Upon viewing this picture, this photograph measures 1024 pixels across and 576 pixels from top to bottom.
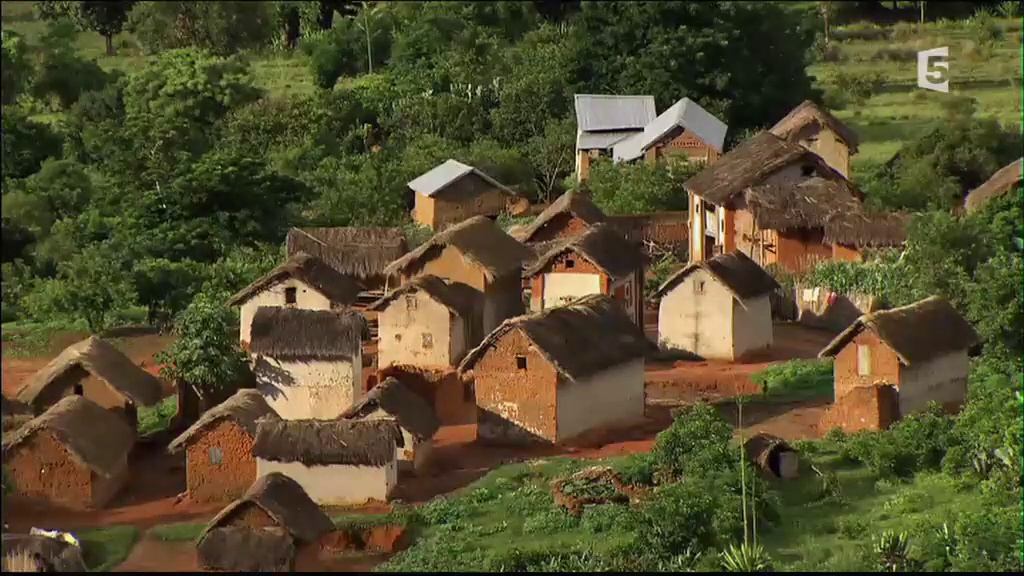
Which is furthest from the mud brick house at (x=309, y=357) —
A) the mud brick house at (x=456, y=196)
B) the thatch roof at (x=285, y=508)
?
the mud brick house at (x=456, y=196)

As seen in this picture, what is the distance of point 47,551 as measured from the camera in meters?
25.7

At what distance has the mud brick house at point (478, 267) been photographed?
119ft

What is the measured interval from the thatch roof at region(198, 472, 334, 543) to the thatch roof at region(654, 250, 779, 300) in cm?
1123

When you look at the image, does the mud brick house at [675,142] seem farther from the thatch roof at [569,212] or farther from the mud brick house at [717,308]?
the mud brick house at [717,308]

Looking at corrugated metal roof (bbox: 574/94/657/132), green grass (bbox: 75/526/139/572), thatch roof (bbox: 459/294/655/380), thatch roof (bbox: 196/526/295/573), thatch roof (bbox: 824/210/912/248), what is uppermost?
corrugated metal roof (bbox: 574/94/657/132)

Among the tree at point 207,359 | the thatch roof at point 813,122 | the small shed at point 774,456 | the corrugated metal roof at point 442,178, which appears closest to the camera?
the small shed at point 774,456

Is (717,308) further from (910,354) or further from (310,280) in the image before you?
(310,280)

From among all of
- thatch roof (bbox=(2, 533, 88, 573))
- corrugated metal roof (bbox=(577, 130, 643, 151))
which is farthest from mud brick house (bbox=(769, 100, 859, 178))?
thatch roof (bbox=(2, 533, 88, 573))

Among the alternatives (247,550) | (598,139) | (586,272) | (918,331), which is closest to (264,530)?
(247,550)

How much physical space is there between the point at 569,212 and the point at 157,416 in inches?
424

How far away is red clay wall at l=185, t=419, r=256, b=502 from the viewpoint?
29.5m

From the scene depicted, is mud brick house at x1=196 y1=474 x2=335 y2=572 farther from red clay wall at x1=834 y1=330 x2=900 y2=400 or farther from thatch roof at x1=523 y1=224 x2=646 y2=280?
thatch roof at x1=523 y1=224 x2=646 y2=280

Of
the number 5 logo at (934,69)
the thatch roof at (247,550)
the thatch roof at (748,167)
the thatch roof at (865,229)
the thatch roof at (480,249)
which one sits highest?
the number 5 logo at (934,69)

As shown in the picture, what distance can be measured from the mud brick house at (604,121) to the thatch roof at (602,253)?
13996 millimetres
